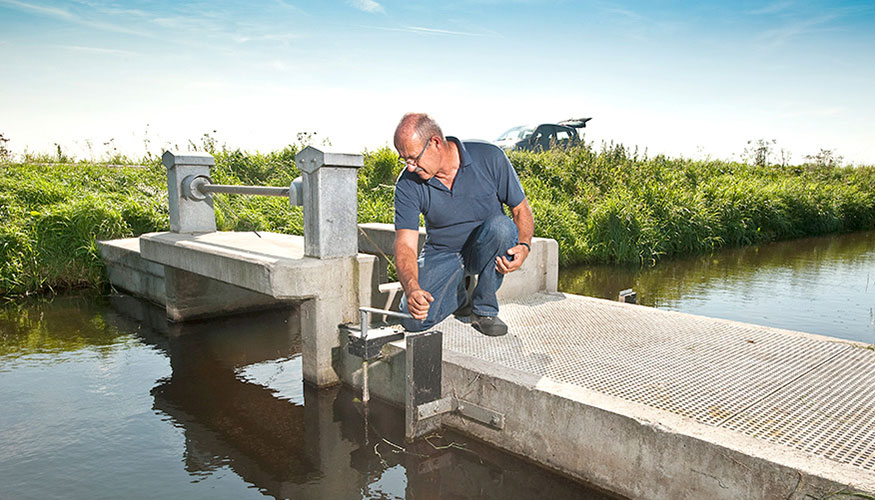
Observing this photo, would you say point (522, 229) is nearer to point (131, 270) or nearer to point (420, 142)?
point (420, 142)

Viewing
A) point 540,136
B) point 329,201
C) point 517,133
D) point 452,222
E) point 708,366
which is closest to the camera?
point 452,222

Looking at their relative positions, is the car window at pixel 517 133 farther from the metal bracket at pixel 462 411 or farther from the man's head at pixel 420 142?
the man's head at pixel 420 142

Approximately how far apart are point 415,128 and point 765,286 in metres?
7.63

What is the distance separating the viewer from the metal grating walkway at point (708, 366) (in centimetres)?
278

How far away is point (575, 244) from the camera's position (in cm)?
1063

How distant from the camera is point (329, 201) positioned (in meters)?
4.42

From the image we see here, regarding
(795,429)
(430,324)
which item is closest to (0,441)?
(430,324)

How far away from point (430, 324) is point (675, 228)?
1002 centimetres

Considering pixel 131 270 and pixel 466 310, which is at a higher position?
pixel 466 310

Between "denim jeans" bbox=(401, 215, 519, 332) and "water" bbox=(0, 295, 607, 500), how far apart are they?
863 mm

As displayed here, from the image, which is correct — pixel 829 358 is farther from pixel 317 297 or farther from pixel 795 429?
pixel 317 297

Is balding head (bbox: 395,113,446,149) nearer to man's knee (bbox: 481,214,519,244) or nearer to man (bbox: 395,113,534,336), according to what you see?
man (bbox: 395,113,534,336)

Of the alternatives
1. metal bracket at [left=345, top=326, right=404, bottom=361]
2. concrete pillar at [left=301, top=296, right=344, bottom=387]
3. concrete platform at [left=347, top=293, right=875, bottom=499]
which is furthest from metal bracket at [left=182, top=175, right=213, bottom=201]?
metal bracket at [left=345, top=326, right=404, bottom=361]

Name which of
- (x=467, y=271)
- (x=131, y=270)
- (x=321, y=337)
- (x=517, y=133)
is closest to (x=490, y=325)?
(x=467, y=271)
